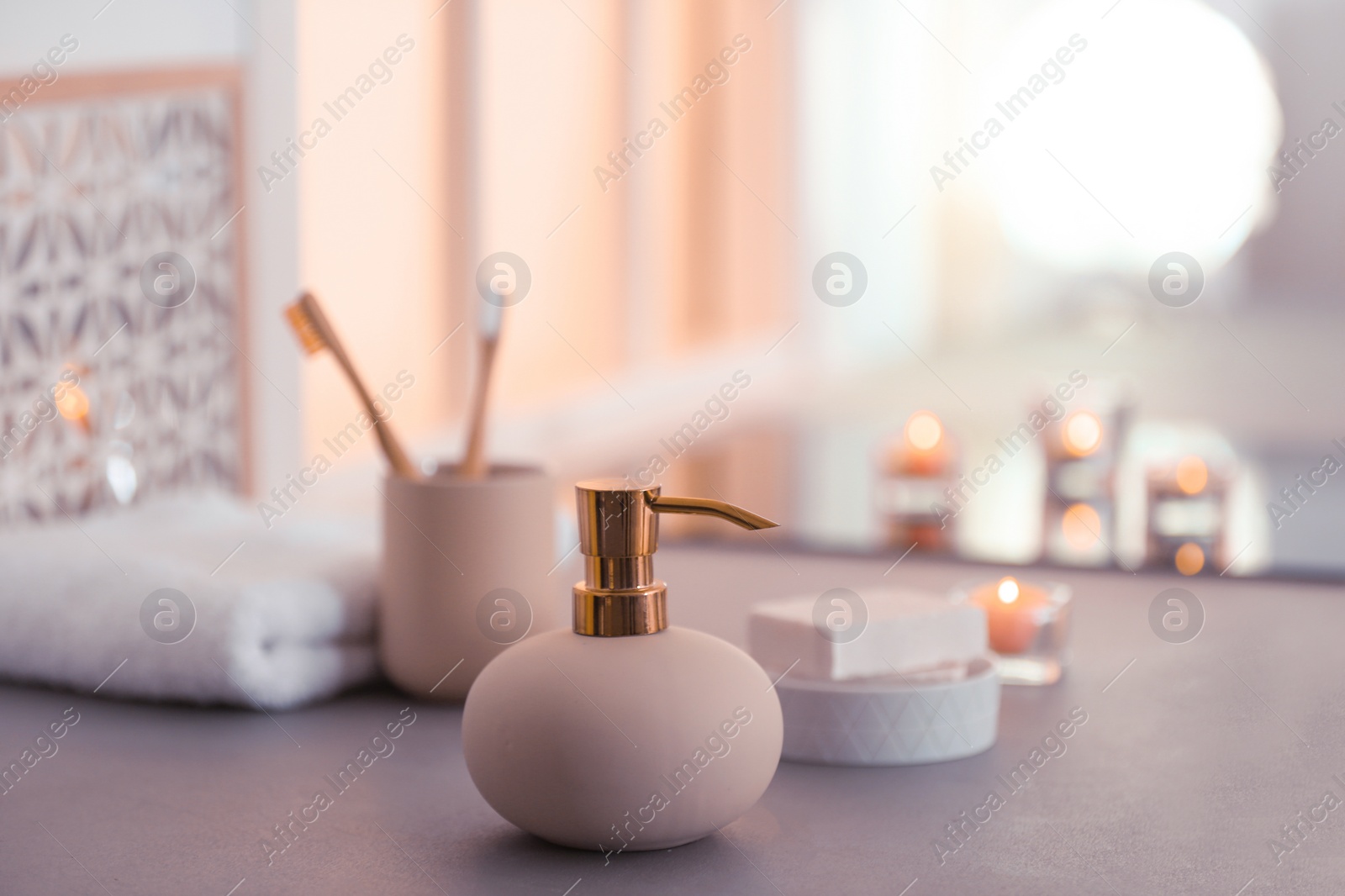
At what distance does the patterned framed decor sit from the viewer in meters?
0.95

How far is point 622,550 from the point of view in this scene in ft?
1.62

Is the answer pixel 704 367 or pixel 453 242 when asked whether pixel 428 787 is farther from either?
pixel 704 367

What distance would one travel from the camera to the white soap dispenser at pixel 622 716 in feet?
1.56

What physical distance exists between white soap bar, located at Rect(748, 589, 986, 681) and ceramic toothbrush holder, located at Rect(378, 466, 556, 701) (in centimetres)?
13

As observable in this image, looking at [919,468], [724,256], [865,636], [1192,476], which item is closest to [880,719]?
[865,636]

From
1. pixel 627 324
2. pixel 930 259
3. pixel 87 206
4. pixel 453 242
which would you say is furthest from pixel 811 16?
pixel 87 206

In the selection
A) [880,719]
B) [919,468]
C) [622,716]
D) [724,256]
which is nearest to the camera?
[622,716]

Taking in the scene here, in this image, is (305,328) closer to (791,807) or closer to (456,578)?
(456,578)

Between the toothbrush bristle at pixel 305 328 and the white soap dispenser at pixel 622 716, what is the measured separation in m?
0.24

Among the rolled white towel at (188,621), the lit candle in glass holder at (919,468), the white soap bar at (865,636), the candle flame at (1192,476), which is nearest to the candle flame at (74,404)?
the rolled white towel at (188,621)

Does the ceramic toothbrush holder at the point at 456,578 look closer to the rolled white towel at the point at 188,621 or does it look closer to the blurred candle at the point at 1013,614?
the rolled white towel at the point at 188,621

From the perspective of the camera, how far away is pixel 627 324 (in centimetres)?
270

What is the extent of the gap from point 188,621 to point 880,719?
0.35m

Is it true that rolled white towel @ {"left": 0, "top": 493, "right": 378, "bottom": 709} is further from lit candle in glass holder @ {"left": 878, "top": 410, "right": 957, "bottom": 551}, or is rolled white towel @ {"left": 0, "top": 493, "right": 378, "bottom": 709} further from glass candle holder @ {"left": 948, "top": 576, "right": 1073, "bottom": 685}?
lit candle in glass holder @ {"left": 878, "top": 410, "right": 957, "bottom": 551}
